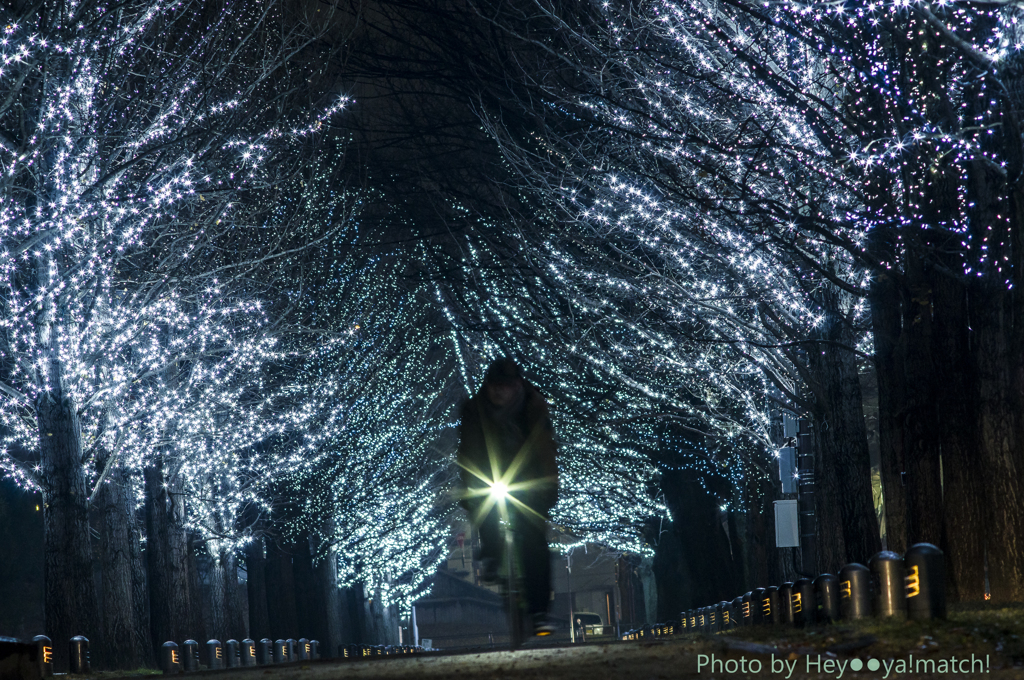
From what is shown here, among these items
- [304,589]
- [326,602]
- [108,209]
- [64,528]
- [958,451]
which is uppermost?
[108,209]

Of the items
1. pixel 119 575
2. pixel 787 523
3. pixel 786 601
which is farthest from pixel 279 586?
pixel 786 601

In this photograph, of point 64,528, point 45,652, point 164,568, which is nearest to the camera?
point 45,652

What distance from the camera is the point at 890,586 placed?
7457 millimetres

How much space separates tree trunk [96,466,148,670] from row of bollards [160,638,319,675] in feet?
1.96

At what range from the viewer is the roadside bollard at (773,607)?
11422 mm

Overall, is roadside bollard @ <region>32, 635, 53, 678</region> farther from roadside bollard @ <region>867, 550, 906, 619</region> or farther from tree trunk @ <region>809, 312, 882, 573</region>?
tree trunk @ <region>809, 312, 882, 573</region>

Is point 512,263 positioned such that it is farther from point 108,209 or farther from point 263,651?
point 108,209

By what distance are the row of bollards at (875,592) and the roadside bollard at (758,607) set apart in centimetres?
174

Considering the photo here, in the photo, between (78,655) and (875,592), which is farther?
(78,655)

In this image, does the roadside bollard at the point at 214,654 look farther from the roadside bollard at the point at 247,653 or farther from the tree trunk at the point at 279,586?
the tree trunk at the point at 279,586

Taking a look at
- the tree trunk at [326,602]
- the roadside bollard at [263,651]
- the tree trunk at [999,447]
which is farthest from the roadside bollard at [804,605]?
the tree trunk at [326,602]

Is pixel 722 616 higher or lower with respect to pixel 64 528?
lower

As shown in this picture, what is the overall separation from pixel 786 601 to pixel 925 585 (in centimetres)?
391

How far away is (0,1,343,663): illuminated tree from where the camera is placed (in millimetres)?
13312
